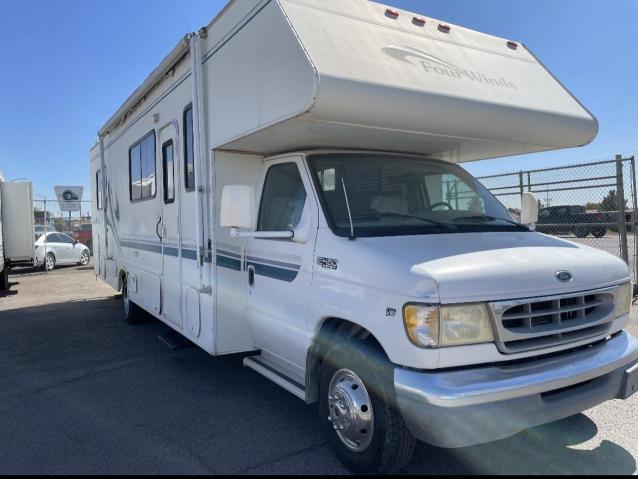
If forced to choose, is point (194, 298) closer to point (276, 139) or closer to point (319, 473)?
point (276, 139)

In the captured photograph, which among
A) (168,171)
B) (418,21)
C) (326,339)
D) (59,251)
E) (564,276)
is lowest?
(59,251)

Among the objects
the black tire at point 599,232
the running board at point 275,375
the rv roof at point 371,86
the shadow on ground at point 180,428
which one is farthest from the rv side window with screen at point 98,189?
the black tire at point 599,232

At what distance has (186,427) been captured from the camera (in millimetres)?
4035

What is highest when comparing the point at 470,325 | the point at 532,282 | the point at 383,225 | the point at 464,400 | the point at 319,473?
the point at 383,225

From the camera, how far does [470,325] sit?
275 centimetres

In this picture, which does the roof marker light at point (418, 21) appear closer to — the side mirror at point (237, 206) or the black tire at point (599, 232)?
the side mirror at point (237, 206)

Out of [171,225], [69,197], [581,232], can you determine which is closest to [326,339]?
[171,225]

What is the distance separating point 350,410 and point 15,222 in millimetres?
12495

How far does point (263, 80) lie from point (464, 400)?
2480mm

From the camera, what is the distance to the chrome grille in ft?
9.23

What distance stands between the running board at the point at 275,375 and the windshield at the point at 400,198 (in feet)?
3.91

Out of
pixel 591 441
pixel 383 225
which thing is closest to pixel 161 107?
pixel 383 225

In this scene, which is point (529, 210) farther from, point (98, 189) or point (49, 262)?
point (49, 262)

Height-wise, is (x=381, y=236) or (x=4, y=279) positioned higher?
(x=381, y=236)
